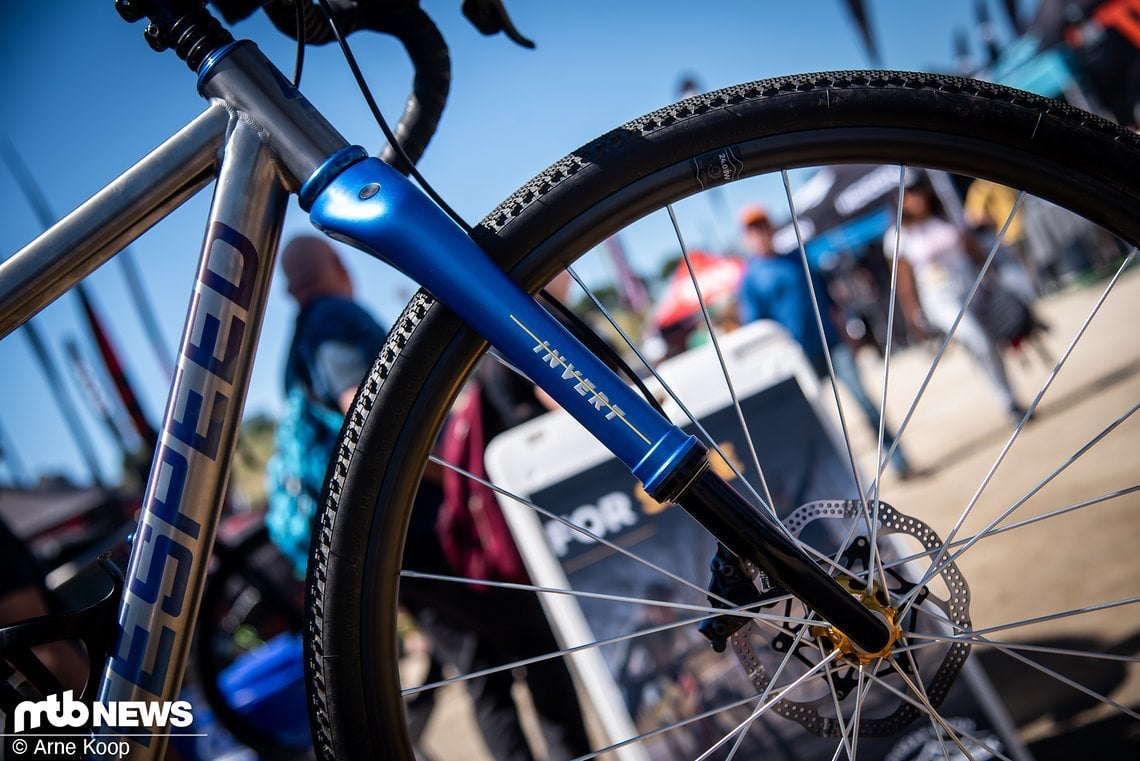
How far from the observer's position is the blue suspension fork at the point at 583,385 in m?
0.87

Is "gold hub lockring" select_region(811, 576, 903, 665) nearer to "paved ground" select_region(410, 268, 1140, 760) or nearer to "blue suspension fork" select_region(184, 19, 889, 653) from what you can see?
"blue suspension fork" select_region(184, 19, 889, 653)

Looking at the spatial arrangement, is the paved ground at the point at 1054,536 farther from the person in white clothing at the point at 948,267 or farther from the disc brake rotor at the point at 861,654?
the disc brake rotor at the point at 861,654

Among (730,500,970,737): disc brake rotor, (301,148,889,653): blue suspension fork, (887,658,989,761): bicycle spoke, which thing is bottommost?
(887,658,989,761): bicycle spoke

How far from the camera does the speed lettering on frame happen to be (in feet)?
3.14

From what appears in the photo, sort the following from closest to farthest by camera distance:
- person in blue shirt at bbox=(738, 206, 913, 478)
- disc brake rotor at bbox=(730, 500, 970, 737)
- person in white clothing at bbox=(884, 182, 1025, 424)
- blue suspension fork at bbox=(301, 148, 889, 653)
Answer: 1. blue suspension fork at bbox=(301, 148, 889, 653)
2. disc brake rotor at bbox=(730, 500, 970, 737)
3. person in blue shirt at bbox=(738, 206, 913, 478)
4. person in white clothing at bbox=(884, 182, 1025, 424)

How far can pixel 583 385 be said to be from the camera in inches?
35.0

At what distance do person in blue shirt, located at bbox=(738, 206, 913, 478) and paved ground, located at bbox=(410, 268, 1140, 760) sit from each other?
21.5 inches

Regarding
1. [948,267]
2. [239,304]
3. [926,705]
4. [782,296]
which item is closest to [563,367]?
[239,304]

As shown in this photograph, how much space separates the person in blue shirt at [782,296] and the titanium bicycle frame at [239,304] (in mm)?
2990

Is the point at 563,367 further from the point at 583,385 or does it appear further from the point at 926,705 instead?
the point at 926,705

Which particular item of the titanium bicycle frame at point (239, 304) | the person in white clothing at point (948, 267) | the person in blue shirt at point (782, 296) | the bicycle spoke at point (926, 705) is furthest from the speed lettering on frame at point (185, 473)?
the person in white clothing at point (948, 267)

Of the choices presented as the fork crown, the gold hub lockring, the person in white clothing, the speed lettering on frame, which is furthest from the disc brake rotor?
the person in white clothing

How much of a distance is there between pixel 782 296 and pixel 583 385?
3202 millimetres

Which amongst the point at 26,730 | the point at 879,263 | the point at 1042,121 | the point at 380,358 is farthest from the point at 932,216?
the point at 879,263
